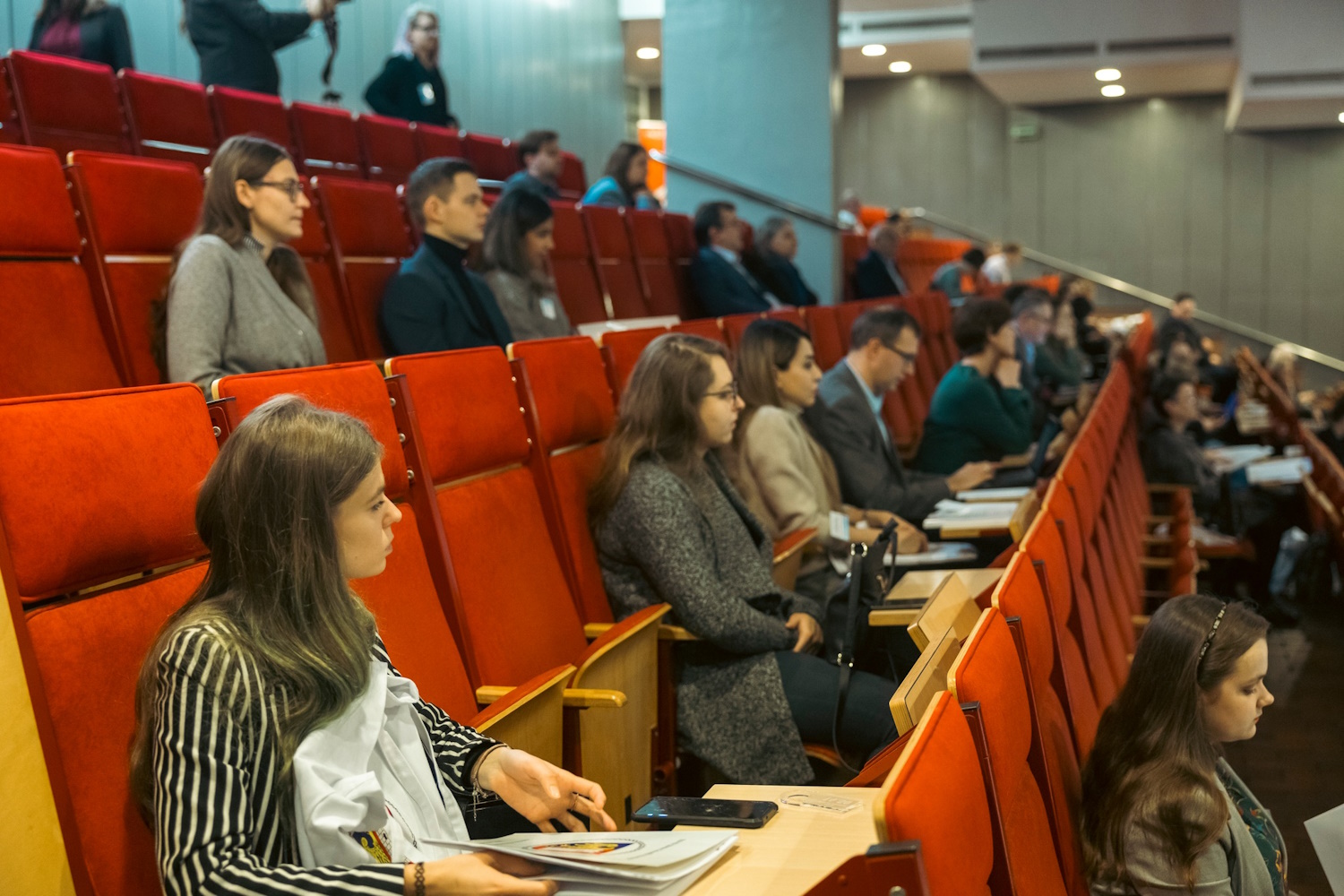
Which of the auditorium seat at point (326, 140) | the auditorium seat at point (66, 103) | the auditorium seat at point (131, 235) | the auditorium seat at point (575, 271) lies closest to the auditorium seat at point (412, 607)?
the auditorium seat at point (131, 235)

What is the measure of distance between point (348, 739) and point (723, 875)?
24 centimetres

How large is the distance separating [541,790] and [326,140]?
266 centimetres

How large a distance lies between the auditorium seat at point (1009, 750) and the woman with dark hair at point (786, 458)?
0.96 m

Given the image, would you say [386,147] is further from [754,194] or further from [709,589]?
[709,589]

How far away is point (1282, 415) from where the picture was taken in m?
4.81

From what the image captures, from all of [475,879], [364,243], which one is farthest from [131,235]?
[475,879]

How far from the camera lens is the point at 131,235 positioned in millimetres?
1593

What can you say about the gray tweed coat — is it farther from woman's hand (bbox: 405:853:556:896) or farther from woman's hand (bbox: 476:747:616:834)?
woman's hand (bbox: 405:853:556:896)

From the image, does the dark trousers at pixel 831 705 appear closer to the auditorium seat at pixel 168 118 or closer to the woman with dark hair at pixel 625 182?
the auditorium seat at pixel 168 118

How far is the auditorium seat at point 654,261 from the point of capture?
3.25m

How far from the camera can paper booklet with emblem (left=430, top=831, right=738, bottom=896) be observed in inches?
25.2

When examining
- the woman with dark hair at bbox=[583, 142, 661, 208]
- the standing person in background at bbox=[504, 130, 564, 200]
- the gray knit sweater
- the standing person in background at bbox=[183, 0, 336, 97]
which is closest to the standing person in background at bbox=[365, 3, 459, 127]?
the standing person in background at bbox=[504, 130, 564, 200]

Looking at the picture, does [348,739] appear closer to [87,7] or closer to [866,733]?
[866,733]

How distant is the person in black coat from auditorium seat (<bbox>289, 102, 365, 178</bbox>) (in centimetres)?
44
